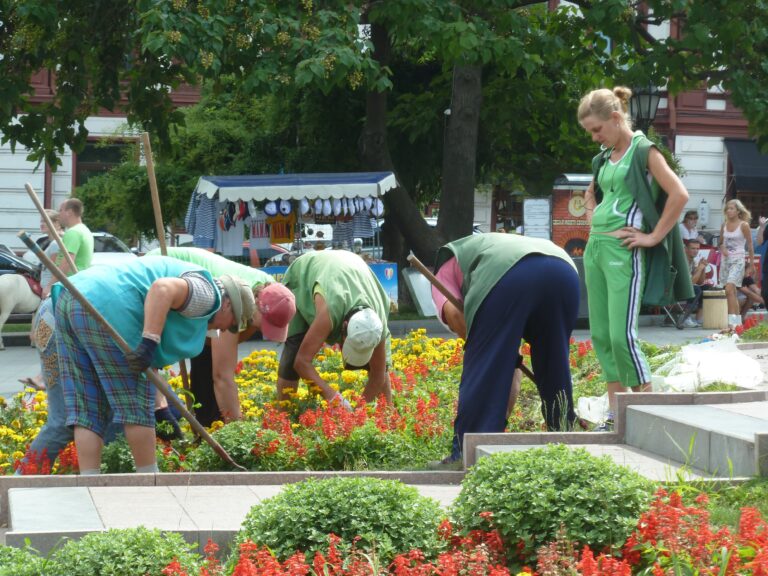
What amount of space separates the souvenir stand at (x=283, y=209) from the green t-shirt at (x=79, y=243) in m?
5.78

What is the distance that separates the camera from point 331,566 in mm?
3895

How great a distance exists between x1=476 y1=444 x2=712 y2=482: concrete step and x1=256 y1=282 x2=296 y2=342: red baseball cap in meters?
1.38

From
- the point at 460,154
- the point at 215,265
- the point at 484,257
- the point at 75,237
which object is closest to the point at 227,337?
the point at 215,265

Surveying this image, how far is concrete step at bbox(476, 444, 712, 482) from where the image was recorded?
512 cm

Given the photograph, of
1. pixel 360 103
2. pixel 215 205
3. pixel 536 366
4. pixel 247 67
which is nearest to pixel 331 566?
pixel 536 366

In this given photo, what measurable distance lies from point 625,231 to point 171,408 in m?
2.61

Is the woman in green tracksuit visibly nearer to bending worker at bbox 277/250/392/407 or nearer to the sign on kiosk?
bending worker at bbox 277/250/392/407

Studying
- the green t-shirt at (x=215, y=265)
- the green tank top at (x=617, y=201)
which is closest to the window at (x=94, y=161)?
the green t-shirt at (x=215, y=265)

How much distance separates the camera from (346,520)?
13.2ft

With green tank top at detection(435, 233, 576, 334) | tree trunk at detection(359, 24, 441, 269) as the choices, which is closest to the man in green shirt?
green tank top at detection(435, 233, 576, 334)

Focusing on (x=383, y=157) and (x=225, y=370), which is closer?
(x=225, y=370)

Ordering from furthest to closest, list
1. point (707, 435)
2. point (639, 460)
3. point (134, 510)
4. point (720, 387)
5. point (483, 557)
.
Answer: point (720, 387) < point (639, 460) < point (707, 435) < point (134, 510) < point (483, 557)

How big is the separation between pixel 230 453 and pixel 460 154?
1306 centimetres

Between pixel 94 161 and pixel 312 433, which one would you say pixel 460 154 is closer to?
pixel 312 433
